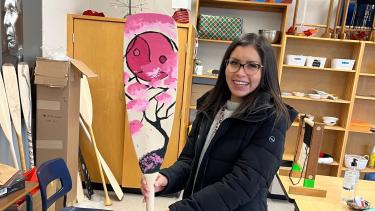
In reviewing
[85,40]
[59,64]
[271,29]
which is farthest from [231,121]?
[271,29]

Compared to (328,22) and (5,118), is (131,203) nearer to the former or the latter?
(5,118)

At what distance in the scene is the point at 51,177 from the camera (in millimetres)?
1739

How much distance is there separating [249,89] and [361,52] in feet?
8.85

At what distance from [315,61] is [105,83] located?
7.16 ft

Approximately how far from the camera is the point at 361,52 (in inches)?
128

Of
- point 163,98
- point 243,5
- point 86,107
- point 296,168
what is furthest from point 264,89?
point 243,5

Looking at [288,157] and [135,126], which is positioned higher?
[135,126]

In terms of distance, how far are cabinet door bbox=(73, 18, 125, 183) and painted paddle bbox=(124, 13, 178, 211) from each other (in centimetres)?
178

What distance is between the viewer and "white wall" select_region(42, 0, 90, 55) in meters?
2.62

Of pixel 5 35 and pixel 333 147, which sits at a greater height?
pixel 5 35

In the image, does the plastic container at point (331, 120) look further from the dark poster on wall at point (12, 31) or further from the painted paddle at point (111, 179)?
the dark poster on wall at point (12, 31)

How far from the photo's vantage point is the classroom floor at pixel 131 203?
9.49ft

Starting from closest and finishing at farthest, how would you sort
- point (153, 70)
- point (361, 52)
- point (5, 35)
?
point (153, 70)
point (5, 35)
point (361, 52)

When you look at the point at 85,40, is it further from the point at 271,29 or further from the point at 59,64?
the point at 271,29
